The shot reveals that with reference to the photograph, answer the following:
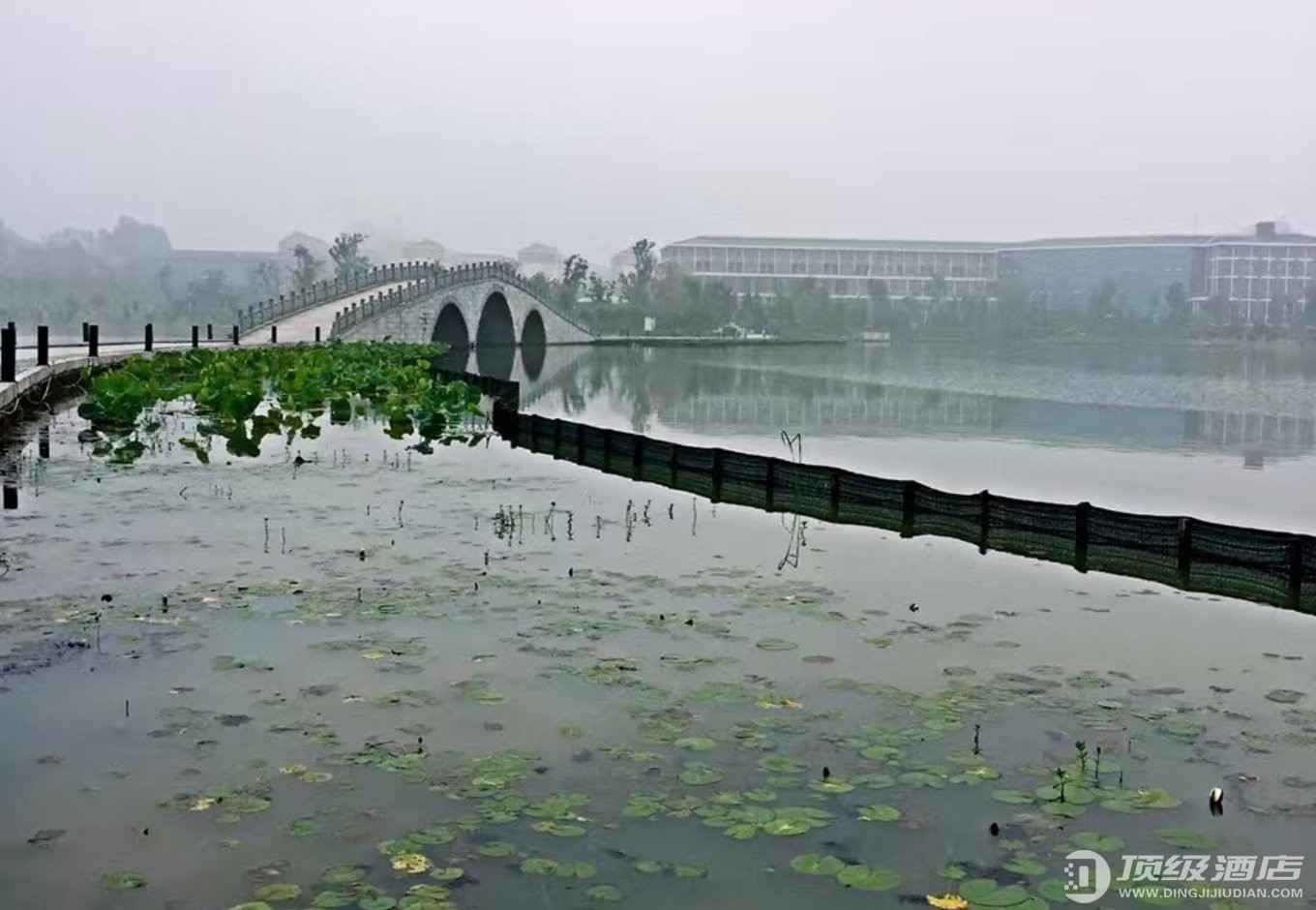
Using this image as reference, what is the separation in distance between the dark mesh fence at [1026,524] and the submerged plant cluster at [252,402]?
20.5ft

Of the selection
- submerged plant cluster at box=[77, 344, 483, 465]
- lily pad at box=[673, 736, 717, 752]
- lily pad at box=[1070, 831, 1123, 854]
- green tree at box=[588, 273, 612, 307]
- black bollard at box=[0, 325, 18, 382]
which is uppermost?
green tree at box=[588, 273, 612, 307]

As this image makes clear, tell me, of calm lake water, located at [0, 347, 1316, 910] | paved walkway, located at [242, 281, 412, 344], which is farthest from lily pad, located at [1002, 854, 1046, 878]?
paved walkway, located at [242, 281, 412, 344]

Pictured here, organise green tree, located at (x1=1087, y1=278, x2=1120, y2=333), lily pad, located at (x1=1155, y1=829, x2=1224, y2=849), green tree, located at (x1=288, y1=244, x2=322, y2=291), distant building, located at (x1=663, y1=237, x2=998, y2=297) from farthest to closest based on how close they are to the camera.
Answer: distant building, located at (x1=663, y1=237, x2=998, y2=297) → green tree, located at (x1=1087, y1=278, x2=1120, y2=333) → green tree, located at (x1=288, y1=244, x2=322, y2=291) → lily pad, located at (x1=1155, y1=829, x2=1224, y2=849)

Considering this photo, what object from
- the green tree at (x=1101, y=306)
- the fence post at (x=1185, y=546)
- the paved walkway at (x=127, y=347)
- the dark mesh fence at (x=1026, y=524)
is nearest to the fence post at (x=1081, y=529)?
the dark mesh fence at (x=1026, y=524)

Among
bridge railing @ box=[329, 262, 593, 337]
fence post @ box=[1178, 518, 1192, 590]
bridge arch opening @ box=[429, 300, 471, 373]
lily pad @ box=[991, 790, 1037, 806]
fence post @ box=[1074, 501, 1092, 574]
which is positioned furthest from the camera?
bridge arch opening @ box=[429, 300, 471, 373]

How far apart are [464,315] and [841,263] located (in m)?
101

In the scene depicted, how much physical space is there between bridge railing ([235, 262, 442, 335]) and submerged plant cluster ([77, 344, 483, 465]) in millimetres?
23208

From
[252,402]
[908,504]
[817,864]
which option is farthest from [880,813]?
[252,402]

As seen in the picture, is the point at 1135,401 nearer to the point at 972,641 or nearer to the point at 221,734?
the point at 972,641

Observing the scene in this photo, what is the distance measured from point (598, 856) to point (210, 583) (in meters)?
6.20

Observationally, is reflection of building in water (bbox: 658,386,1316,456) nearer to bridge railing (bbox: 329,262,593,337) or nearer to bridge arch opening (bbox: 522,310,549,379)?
bridge railing (bbox: 329,262,593,337)

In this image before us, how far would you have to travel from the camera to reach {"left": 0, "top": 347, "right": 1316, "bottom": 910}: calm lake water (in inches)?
235

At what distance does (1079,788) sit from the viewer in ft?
22.9

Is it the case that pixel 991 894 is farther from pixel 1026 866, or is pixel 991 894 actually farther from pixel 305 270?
pixel 305 270
